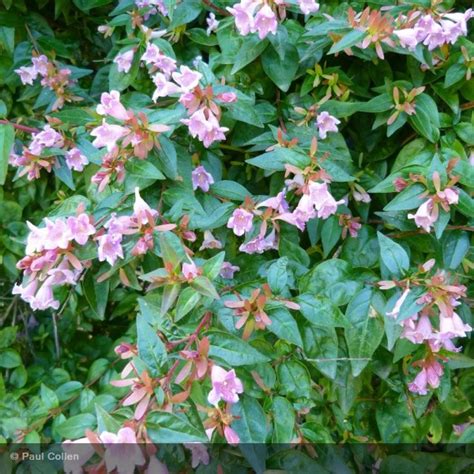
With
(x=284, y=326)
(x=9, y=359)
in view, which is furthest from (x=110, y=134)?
(x=9, y=359)

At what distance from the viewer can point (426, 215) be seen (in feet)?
3.66

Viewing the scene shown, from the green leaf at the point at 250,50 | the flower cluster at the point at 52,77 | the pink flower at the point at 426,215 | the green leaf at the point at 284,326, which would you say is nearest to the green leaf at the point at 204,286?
the green leaf at the point at 284,326

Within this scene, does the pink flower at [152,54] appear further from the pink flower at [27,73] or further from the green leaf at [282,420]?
the green leaf at [282,420]

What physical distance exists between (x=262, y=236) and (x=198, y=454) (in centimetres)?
44

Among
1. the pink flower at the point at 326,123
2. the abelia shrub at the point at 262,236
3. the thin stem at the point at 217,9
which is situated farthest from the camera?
the thin stem at the point at 217,9

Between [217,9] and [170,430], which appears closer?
[170,430]

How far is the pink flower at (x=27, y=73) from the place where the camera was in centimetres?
169

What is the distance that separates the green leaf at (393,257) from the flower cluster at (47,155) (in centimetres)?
75

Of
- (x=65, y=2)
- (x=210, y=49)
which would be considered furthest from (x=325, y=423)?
(x=65, y=2)

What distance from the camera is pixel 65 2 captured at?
177 cm

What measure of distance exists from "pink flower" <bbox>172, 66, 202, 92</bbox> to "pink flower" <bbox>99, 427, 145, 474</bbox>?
0.66m

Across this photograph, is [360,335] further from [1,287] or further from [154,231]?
[1,287]

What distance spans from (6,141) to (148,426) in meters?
0.80

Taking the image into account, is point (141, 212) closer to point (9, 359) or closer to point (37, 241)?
point (37, 241)
